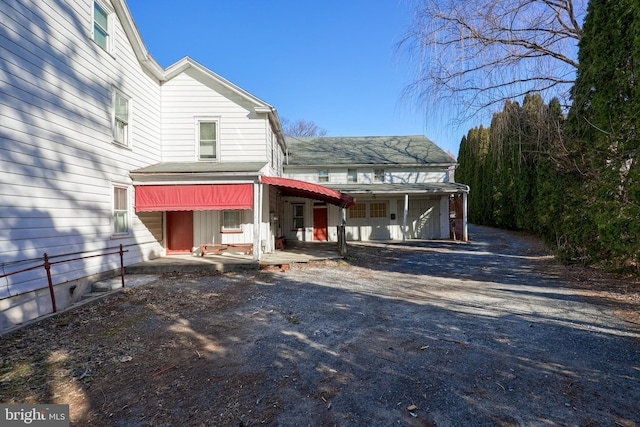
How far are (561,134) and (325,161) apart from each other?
1177 cm

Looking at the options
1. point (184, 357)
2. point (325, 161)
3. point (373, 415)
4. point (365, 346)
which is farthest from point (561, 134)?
point (325, 161)

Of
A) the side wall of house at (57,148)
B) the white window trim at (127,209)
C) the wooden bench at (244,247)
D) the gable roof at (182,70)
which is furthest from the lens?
the wooden bench at (244,247)

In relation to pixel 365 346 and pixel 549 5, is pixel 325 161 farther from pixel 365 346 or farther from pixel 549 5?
pixel 365 346

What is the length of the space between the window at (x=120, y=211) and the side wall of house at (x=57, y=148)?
120mm

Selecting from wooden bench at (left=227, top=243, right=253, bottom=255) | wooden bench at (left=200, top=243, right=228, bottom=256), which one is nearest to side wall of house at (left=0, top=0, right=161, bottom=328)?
wooden bench at (left=200, top=243, right=228, bottom=256)

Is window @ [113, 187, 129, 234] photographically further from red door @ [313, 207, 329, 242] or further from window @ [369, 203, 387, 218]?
window @ [369, 203, 387, 218]

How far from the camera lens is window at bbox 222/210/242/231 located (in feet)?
34.7

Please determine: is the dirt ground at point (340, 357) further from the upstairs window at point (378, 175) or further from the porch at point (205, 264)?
the upstairs window at point (378, 175)

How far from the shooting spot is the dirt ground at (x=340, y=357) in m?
2.63

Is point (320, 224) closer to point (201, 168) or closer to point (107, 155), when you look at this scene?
point (201, 168)

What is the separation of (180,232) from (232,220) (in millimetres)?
1893

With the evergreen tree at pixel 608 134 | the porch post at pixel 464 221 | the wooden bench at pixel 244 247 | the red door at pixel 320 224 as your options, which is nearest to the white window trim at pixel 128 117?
the wooden bench at pixel 244 247

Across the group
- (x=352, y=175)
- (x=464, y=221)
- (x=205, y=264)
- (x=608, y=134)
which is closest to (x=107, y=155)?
(x=205, y=264)

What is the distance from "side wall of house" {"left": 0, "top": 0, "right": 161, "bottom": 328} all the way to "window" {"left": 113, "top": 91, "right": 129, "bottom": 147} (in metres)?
0.23
